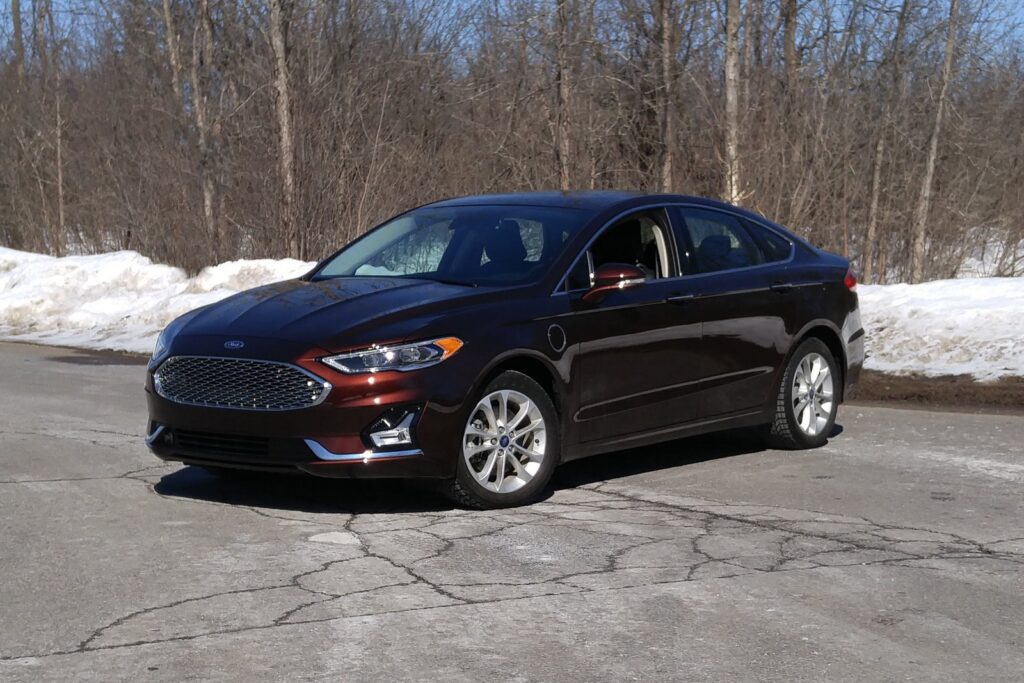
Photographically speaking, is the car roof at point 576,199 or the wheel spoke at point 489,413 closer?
the wheel spoke at point 489,413

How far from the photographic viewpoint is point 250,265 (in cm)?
2064

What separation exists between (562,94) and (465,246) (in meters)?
13.6

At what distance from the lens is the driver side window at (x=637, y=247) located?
26.6 feet

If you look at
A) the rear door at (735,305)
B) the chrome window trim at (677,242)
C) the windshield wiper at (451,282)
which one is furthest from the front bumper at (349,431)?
the rear door at (735,305)

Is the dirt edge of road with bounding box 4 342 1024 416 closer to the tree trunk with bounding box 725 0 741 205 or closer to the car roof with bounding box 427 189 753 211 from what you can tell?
the car roof with bounding box 427 189 753 211

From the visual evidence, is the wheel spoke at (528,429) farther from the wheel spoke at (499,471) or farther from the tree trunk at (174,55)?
the tree trunk at (174,55)

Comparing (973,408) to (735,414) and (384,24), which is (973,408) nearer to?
(735,414)

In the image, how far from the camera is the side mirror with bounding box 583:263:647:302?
25.8 ft

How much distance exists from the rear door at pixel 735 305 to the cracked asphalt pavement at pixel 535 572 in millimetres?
491

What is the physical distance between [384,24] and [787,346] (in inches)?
983

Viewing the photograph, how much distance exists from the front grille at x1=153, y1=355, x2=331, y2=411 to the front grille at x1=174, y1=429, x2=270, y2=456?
0.50 feet

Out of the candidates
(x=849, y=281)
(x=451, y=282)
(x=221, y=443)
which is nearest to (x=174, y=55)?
(x=849, y=281)

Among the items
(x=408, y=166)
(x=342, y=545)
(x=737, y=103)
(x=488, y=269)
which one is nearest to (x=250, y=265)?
(x=408, y=166)

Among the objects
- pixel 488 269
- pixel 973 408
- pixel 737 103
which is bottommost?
pixel 973 408
